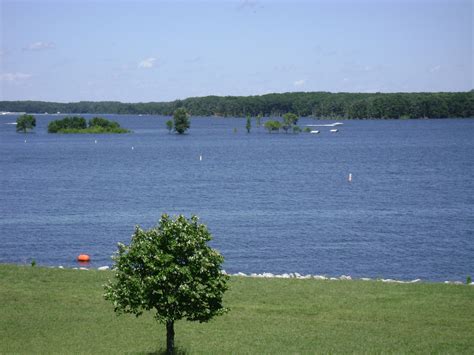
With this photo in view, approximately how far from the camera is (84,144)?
174 metres

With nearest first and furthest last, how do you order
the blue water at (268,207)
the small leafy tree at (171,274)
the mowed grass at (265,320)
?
the small leafy tree at (171,274) → the mowed grass at (265,320) → the blue water at (268,207)

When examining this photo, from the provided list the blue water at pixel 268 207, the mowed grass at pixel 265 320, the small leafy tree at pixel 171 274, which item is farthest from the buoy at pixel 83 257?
the small leafy tree at pixel 171 274

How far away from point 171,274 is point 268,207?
46972 millimetres

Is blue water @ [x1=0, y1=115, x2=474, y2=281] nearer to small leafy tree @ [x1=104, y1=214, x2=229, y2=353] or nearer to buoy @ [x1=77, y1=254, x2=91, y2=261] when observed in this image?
buoy @ [x1=77, y1=254, x2=91, y2=261]

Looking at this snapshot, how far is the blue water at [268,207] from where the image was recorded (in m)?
44.6

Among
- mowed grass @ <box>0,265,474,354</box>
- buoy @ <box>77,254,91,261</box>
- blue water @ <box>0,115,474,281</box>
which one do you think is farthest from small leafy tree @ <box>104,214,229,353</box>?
buoy @ <box>77,254,91,261</box>

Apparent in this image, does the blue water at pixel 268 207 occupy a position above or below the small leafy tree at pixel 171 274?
below

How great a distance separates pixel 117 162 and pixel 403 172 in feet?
153

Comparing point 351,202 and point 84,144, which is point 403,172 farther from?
point 84,144

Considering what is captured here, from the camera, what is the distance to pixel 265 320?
25.2m

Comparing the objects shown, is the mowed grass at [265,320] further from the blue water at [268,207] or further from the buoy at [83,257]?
the buoy at [83,257]

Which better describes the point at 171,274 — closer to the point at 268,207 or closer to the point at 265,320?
the point at 265,320

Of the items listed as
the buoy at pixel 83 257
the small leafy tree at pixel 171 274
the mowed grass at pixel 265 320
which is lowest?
the buoy at pixel 83 257

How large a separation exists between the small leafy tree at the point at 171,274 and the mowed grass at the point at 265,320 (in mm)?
2319
